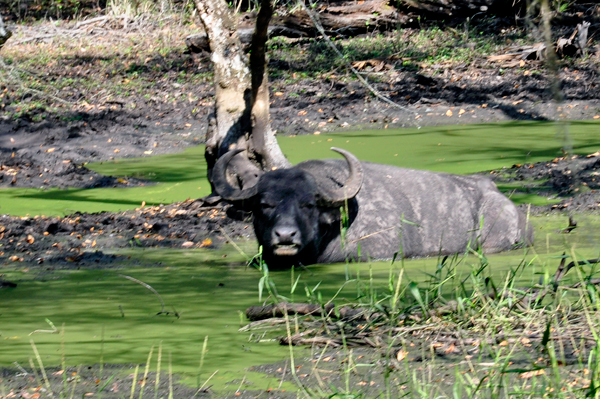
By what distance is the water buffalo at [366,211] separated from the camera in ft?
27.6

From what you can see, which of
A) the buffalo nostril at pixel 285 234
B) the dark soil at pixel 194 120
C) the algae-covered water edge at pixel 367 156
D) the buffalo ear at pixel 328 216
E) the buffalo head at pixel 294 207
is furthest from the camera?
the algae-covered water edge at pixel 367 156

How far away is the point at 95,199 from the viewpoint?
12.3 metres

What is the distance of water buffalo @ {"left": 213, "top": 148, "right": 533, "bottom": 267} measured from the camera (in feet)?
27.6

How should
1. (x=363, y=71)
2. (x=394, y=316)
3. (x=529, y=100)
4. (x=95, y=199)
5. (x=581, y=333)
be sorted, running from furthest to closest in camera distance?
(x=363, y=71) → (x=529, y=100) → (x=95, y=199) → (x=394, y=316) → (x=581, y=333)

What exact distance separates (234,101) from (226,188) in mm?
2546

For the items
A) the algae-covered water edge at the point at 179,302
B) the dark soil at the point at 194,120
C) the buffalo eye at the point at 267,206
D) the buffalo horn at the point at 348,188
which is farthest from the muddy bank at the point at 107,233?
the buffalo horn at the point at 348,188

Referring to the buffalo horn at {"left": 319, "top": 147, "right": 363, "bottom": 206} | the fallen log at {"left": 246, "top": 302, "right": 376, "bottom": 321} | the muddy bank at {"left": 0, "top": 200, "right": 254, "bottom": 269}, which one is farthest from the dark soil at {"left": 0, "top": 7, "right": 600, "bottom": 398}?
the fallen log at {"left": 246, "top": 302, "right": 376, "bottom": 321}

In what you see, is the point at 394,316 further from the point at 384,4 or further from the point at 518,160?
the point at 384,4

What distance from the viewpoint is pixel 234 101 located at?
37.4 ft

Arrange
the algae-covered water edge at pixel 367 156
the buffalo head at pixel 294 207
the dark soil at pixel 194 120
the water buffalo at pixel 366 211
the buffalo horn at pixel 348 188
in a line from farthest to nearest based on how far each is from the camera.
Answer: the algae-covered water edge at pixel 367 156, the dark soil at pixel 194 120, the buffalo horn at pixel 348 188, the water buffalo at pixel 366 211, the buffalo head at pixel 294 207

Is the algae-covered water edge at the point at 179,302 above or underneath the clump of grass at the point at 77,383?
underneath

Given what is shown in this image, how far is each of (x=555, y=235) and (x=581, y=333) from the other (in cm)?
457

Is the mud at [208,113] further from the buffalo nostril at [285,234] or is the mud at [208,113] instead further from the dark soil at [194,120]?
the buffalo nostril at [285,234]

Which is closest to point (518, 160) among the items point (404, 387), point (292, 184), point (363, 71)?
point (292, 184)
